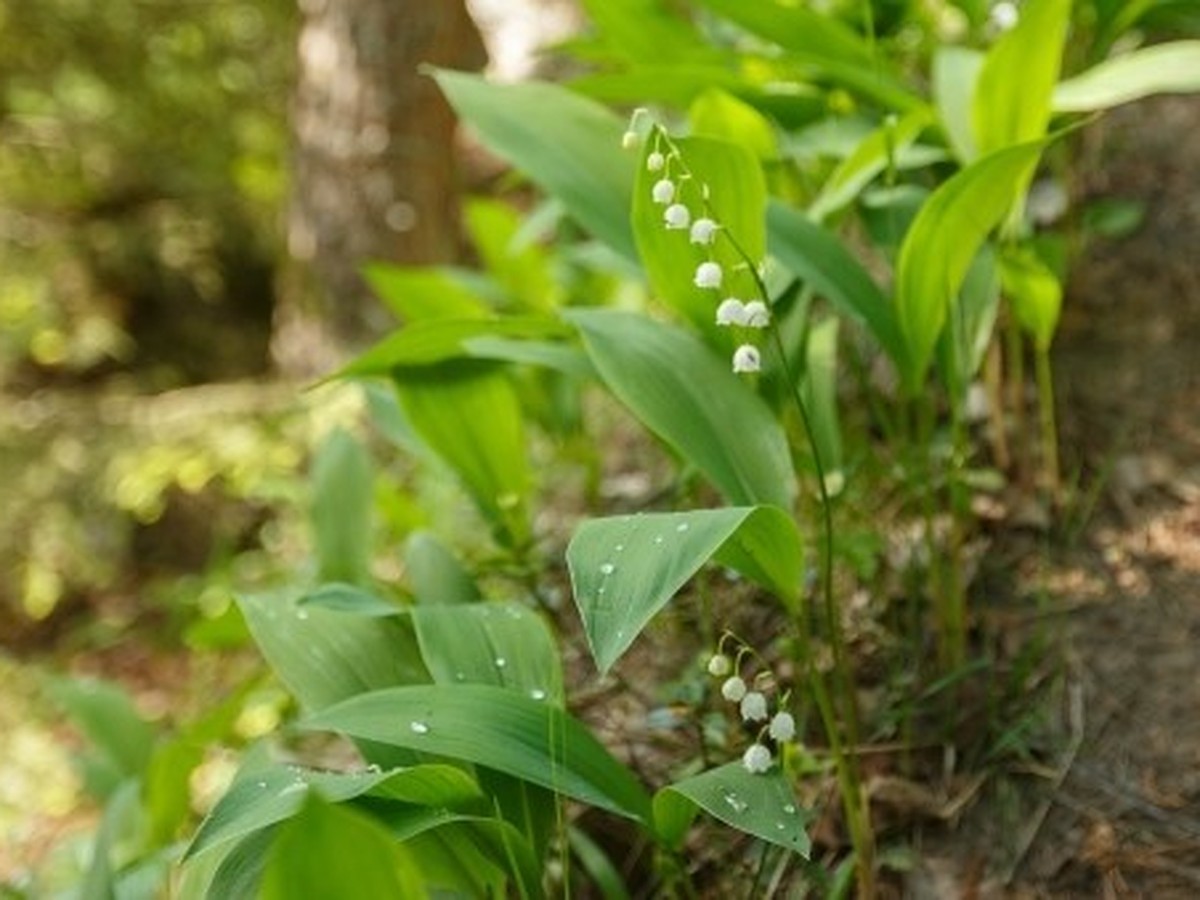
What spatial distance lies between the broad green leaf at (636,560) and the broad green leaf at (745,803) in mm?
224

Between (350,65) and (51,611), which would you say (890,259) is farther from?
(51,611)

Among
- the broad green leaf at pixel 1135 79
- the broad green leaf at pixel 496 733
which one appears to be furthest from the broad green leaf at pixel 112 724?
the broad green leaf at pixel 1135 79

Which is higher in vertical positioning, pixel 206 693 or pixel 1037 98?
pixel 1037 98

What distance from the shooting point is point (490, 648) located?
61.4 inches

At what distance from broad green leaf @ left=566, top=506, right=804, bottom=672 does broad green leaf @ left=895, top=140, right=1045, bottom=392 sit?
453 millimetres

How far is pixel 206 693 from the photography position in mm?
3475

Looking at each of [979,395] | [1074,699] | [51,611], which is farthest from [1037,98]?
[51,611]

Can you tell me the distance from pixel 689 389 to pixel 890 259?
55 cm

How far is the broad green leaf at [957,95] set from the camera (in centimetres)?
191

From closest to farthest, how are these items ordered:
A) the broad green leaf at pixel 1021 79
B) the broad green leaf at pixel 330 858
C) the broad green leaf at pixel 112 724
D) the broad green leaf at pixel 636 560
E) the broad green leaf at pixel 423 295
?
the broad green leaf at pixel 330 858, the broad green leaf at pixel 636 560, the broad green leaf at pixel 1021 79, the broad green leaf at pixel 112 724, the broad green leaf at pixel 423 295

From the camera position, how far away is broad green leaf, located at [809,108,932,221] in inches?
73.9

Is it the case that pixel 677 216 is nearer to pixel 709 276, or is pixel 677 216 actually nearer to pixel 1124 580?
pixel 709 276

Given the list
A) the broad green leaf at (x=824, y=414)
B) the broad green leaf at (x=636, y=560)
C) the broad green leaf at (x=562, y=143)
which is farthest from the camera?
the broad green leaf at (x=562, y=143)

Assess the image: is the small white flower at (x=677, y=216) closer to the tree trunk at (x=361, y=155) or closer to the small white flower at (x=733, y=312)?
the small white flower at (x=733, y=312)
